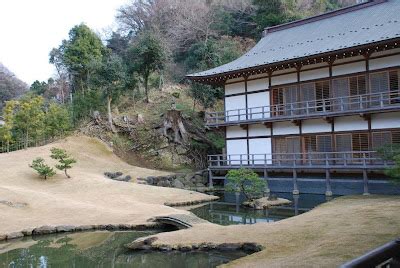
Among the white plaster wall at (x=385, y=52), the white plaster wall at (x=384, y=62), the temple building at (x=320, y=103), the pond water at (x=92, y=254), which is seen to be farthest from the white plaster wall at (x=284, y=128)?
the pond water at (x=92, y=254)

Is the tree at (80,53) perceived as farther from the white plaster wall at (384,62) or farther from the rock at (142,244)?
the rock at (142,244)

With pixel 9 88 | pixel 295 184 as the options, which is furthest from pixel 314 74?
pixel 9 88

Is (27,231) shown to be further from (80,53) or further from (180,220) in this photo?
(80,53)

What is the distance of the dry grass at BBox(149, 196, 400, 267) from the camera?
9539mm

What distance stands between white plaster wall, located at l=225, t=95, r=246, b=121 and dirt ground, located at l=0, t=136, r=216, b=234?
6741 millimetres

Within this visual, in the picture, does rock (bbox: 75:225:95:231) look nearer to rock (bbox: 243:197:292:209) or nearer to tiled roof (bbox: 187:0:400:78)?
rock (bbox: 243:197:292:209)

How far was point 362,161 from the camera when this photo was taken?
75.5 ft

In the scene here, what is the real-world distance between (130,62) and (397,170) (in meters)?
28.8

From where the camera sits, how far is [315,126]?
25.9m

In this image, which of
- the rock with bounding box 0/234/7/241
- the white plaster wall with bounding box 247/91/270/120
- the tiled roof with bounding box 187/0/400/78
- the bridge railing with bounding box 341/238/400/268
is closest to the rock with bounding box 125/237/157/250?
the rock with bounding box 0/234/7/241

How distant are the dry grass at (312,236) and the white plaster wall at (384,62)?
10242mm

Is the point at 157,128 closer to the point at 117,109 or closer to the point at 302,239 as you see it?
the point at 117,109

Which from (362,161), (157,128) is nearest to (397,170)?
(362,161)

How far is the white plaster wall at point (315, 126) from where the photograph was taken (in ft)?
83.1
